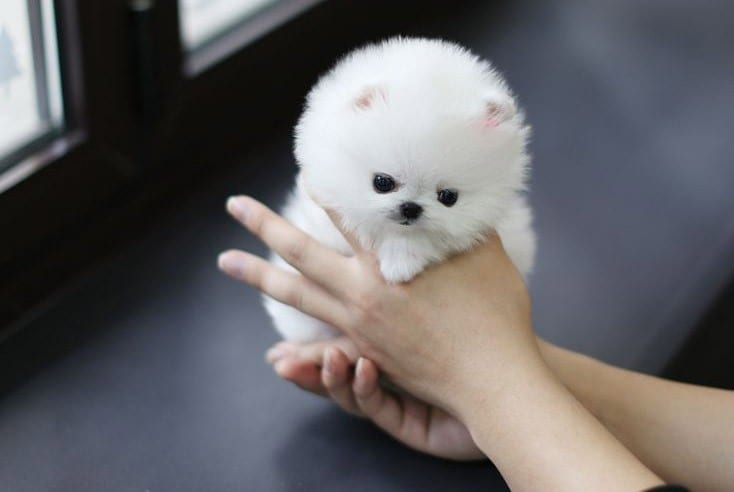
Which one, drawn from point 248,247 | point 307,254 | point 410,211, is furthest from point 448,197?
point 248,247

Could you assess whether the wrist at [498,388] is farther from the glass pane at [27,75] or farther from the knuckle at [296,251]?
the glass pane at [27,75]

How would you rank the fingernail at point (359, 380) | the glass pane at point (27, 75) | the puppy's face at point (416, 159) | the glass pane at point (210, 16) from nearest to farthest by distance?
the puppy's face at point (416, 159) < the fingernail at point (359, 380) < the glass pane at point (27, 75) < the glass pane at point (210, 16)

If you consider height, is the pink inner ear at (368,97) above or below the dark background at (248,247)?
above

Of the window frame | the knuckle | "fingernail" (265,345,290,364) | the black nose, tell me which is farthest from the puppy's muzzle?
the window frame

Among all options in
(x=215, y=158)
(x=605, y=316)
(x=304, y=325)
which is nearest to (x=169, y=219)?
(x=215, y=158)

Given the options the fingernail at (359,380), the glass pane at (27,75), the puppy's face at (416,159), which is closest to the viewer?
the puppy's face at (416,159)

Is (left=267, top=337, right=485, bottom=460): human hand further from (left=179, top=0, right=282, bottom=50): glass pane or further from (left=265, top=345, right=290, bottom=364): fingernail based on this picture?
(left=179, top=0, right=282, bottom=50): glass pane

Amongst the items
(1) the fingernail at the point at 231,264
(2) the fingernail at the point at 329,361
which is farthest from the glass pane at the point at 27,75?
(2) the fingernail at the point at 329,361
